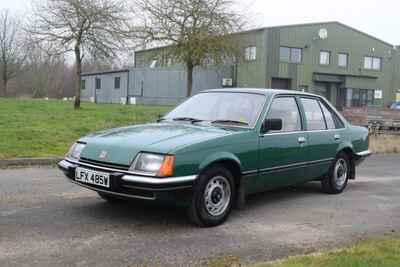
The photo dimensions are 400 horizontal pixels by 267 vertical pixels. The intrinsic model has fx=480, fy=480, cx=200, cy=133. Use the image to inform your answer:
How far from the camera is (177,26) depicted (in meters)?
27.5

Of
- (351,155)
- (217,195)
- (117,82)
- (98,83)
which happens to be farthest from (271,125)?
(98,83)

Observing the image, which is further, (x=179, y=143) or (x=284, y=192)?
(x=284, y=192)

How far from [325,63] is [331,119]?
3953cm

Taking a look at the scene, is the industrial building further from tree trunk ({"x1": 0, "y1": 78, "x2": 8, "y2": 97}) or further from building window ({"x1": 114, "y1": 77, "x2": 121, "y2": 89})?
tree trunk ({"x1": 0, "y1": 78, "x2": 8, "y2": 97})

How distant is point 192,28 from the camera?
27000 mm

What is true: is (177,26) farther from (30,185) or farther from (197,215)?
(197,215)

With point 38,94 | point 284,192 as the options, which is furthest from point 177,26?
point 38,94

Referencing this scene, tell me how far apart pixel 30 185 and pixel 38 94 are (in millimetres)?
56471

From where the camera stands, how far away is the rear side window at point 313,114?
6.89 m

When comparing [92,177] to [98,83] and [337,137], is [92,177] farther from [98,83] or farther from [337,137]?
[98,83]

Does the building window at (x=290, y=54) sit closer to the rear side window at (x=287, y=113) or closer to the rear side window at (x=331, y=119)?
the rear side window at (x=331, y=119)

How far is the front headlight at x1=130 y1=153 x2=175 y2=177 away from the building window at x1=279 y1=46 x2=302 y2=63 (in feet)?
127

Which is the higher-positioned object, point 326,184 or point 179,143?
point 179,143

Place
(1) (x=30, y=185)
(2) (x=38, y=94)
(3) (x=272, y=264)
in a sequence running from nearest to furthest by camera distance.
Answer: (3) (x=272, y=264)
(1) (x=30, y=185)
(2) (x=38, y=94)
